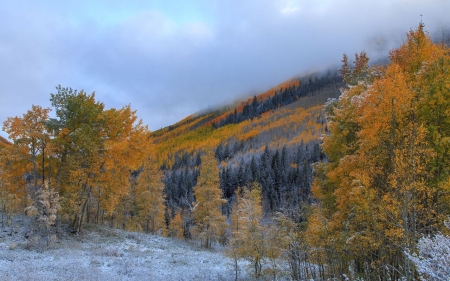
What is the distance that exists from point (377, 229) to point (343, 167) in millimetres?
3911

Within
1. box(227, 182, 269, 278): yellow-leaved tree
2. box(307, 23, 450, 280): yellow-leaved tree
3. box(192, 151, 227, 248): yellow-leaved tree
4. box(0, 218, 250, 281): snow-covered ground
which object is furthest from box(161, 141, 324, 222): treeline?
box(307, 23, 450, 280): yellow-leaved tree

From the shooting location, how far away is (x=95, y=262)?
1762 centimetres

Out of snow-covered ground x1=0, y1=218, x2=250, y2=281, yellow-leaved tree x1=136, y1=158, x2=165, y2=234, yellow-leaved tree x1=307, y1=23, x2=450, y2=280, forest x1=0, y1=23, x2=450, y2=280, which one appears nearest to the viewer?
yellow-leaved tree x1=307, y1=23, x2=450, y2=280

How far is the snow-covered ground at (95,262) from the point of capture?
1488 cm

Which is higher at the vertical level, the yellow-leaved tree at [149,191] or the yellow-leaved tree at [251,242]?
the yellow-leaved tree at [149,191]

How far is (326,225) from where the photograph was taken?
52.3 feet

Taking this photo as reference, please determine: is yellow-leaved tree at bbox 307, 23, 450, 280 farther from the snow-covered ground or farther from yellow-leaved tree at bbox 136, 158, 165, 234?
yellow-leaved tree at bbox 136, 158, 165, 234

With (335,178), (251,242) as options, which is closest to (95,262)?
(251,242)

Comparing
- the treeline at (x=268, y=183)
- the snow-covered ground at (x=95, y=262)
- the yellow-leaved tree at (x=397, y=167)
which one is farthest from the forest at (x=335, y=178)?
the treeline at (x=268, y=183)

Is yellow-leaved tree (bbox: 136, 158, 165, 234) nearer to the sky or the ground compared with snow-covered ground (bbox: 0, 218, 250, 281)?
nearer to the sky

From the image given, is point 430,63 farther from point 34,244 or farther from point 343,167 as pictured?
point 34,244

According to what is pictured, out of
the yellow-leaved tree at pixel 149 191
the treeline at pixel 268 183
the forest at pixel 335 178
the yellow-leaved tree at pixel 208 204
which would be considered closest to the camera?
the forest at pixel 335 178

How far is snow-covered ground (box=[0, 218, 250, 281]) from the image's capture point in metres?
14.9

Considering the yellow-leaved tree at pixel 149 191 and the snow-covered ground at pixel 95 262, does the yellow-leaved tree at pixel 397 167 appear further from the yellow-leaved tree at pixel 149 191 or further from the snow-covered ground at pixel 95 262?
the yellow-leaved tree at pixel 149 191
